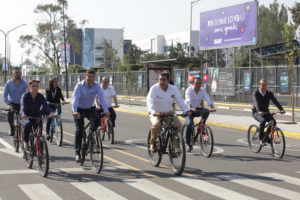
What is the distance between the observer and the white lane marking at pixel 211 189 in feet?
21.1

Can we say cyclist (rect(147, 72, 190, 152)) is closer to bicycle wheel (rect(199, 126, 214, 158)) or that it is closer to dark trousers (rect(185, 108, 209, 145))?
bicycle wheel (rect(199, 126, 214, 158))

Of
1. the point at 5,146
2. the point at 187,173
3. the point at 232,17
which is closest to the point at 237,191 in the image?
the point at 187,173

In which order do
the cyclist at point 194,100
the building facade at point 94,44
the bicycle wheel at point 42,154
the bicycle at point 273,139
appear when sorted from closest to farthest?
1. the bicycle wheel at point 42,154
2. the bicycle at point 273,139
3. the cyclist at point 194,100
4. the building facade at point 94,44

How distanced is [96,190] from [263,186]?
2477mm

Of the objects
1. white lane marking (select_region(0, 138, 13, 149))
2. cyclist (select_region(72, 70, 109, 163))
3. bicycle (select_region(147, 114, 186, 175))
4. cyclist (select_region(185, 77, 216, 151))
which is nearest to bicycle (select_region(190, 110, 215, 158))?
cyclist (select_region(185, 77, 216, 151))

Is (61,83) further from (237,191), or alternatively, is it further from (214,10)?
(237,191)

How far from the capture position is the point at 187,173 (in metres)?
8.19

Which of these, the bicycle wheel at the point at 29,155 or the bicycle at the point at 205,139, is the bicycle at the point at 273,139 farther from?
the bicycle wheel at the point at 29,155

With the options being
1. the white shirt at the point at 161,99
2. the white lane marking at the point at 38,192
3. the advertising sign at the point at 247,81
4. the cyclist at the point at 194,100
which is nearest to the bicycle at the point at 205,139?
the cyclist at the point at 194,100

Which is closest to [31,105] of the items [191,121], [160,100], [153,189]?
[160,100]

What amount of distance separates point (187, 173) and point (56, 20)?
244 ft

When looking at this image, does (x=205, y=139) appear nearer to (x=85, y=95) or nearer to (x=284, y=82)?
Result: (x=85, y=95)

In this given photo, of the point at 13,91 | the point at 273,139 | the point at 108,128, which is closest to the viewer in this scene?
the point at 273,139

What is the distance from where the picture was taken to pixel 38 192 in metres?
6.67
